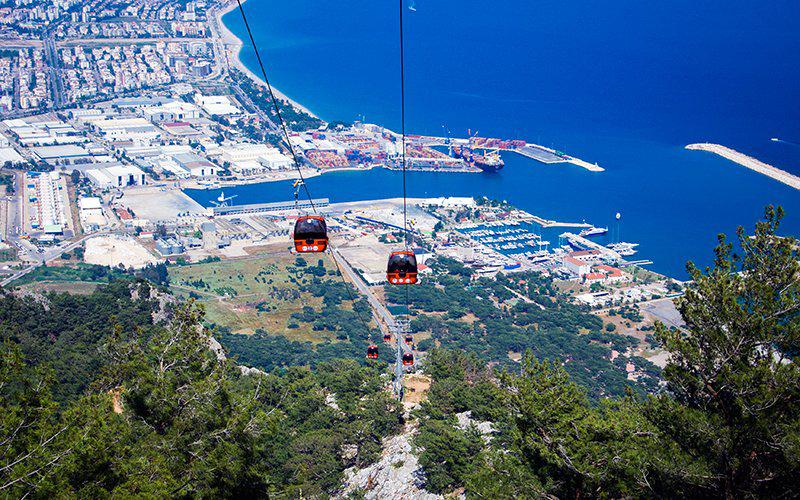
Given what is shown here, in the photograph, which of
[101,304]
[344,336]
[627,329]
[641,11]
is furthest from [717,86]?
[101,304]

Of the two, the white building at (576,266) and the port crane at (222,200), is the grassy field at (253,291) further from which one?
the white building at (576,266)

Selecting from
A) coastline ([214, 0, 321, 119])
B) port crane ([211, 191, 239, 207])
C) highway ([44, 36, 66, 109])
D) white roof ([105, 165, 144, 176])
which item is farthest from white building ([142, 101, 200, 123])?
port crane ([211, 191, 239, 207])

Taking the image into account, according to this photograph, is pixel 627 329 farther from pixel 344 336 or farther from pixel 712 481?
pixel 712 481

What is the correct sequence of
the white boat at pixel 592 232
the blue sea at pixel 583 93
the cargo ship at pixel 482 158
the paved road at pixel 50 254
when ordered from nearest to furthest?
the paved road at pixel 50 254
the white boat at pixel 592 232
the blue sea at pixel 583 93
the cargo ship at pixel 482 158

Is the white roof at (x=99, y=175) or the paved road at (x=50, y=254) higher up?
the white roof at (x=99, y=175)

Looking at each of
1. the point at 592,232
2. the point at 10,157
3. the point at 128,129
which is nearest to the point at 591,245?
the point at 592,232

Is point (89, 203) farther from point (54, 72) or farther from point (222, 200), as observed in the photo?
point (54, 72)

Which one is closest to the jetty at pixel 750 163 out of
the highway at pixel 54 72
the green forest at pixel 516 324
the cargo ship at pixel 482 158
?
the cargo ship at pixel 482 158
